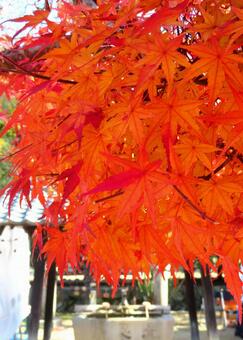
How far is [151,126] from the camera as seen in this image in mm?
555

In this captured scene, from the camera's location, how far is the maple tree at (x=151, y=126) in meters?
0.50

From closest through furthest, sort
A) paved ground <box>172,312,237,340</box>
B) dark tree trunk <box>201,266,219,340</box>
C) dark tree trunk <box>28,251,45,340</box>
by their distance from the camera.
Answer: dark tree trunk <box>28,251,45,340</box>
dark tree trunk <box>201,266,219,340</box>
paved ground <box>172,312,237,340</box>

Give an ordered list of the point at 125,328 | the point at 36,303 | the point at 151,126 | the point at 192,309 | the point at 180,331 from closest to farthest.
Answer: the point at 151,126
the point at 36,303
the point at 192,309
the point at 125,328
the point at 180,331

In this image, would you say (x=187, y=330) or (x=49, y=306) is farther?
(x=187, y=330)

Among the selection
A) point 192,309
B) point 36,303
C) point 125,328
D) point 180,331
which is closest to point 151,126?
point 36,303

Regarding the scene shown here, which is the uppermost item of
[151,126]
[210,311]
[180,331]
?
[151,126]

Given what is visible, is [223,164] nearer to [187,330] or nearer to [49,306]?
[49,306]

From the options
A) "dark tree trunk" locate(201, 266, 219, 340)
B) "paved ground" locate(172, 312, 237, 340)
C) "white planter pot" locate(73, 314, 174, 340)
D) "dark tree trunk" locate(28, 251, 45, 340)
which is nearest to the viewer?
"dark tree trunk" locate(28, 251, 45, 340)

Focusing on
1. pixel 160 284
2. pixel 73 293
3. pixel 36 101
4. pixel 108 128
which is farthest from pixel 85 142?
pixel 73 293

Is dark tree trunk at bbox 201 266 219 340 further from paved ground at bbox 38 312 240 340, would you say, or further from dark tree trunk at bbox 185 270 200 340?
paved ground at bbox 38 312 240 340

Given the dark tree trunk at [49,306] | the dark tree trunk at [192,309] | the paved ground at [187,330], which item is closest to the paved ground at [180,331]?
the paved ground at [187,330]

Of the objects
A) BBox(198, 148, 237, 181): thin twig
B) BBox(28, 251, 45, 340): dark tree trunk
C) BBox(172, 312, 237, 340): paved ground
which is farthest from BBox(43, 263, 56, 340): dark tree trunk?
BBox(198, 148, 237, 181): thin twig

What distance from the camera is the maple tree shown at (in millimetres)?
501

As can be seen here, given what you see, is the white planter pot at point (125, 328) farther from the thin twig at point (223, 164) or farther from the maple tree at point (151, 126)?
the thin twig at point (223, 164)
